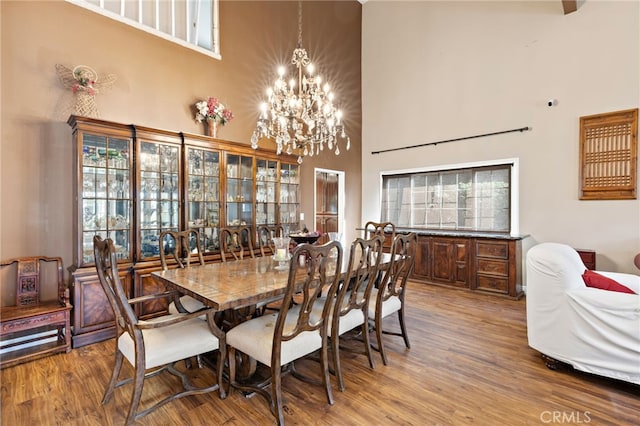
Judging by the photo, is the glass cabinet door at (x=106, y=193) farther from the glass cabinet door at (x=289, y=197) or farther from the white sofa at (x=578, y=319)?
the white sofa at (x=578, y=319)

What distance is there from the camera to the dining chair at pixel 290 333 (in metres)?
1.71

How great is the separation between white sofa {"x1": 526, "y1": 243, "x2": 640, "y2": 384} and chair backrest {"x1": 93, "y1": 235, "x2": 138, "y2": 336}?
287cm

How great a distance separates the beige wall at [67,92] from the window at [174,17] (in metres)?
0.09

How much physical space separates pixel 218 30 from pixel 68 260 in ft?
11.5

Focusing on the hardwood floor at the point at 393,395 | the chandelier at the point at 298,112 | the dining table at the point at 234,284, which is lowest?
the hardwood floor at the point at 393,395

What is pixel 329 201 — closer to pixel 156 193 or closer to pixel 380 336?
pixel 156 193

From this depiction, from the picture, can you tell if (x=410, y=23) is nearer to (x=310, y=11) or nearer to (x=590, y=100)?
(x=310, y=11)

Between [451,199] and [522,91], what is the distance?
6.27 ft

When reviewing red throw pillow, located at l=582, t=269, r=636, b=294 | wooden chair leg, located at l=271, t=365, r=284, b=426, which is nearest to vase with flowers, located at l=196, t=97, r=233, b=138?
wooden chair leg, located at l=271, t=365, r=284, b=426

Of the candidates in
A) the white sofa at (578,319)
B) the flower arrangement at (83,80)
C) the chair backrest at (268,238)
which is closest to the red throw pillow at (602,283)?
the white sofa at (578,319)

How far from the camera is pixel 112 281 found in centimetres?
166

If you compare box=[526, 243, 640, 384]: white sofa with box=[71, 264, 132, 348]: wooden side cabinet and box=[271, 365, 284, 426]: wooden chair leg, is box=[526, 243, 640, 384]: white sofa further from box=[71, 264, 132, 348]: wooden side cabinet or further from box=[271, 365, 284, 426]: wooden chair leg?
box=[71, 264, 132, 348]: wooden side cabinet

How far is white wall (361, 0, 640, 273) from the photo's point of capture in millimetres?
3957

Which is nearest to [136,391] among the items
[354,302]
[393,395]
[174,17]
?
[354,302]
